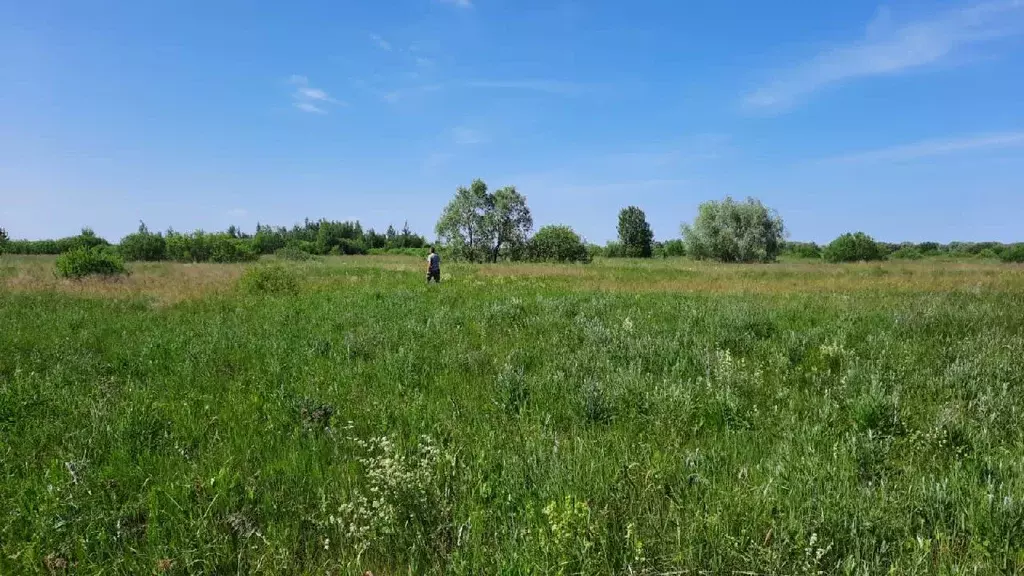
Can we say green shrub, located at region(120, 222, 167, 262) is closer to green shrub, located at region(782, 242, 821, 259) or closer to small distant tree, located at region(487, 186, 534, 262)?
small distant tree, located at region(487, 186, 534, 262)

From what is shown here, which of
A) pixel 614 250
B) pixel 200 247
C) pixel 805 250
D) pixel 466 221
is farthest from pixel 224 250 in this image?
pixel 805 250

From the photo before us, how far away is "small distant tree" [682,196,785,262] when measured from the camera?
65250 mm

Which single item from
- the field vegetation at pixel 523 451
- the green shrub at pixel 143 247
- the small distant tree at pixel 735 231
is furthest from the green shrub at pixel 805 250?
the green shrub at pixel 143 247

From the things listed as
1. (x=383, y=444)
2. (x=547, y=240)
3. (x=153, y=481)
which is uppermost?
(x=547, y=240)

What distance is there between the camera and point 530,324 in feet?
31.4

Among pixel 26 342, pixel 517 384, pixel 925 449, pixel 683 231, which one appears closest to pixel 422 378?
pixel 517 384

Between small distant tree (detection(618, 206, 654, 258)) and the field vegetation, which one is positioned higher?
small distant tree (detection(618, 206, 654, 258))

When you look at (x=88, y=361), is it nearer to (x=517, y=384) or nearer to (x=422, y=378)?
(x=422, y=378)

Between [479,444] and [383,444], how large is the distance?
0.80 metres

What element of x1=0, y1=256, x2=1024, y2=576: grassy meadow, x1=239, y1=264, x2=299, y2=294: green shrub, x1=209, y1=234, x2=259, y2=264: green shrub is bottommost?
x1=0, y1=256, x2=1024, y2=576: grassy meadow

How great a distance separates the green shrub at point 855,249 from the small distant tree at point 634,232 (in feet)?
106

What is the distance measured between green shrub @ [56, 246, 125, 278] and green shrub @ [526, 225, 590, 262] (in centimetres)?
4619

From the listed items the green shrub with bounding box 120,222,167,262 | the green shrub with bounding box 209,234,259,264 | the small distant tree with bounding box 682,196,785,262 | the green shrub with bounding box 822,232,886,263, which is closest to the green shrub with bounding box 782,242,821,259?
the green shrub with bounding box 822,232,886,263

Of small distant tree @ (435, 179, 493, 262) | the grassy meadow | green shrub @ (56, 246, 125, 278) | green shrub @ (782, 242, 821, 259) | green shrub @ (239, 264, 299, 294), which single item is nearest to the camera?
the grassy meadow
